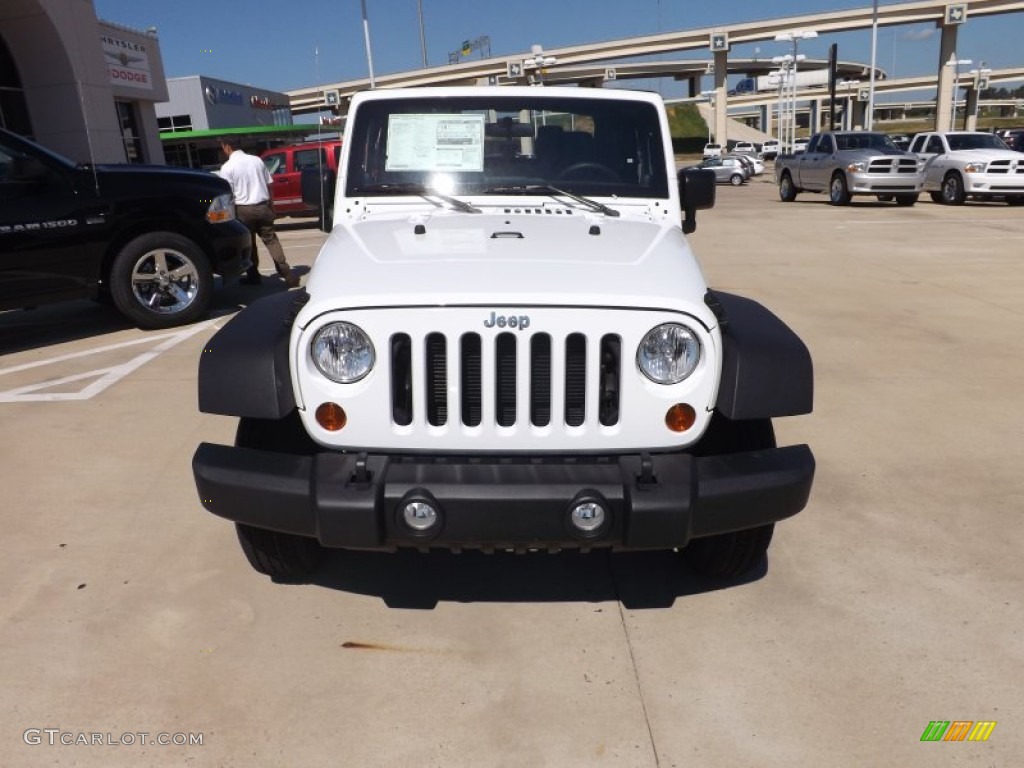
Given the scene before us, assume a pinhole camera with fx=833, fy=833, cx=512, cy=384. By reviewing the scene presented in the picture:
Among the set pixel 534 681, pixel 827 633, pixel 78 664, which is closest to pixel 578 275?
pixel 534 681

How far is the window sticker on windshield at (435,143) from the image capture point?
12.3ft

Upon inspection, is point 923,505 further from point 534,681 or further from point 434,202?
point 434,202

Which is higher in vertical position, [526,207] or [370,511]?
[526,207]

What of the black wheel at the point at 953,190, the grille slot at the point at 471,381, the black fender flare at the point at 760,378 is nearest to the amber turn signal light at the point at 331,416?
the grille slot at the point at 471,381

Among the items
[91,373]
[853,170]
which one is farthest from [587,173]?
[853,170]

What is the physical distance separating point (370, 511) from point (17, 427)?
363cm

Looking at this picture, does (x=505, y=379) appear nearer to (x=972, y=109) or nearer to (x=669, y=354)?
(x=669, y=354)

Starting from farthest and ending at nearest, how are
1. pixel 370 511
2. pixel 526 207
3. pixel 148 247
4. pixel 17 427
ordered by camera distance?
pixel 148 247 < pixel 17 427 < pixel 526 207 < pixel 370 511

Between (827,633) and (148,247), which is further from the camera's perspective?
(148,247)

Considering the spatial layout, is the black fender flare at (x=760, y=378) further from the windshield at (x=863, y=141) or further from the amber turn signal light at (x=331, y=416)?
the windshield at (x=863, y=141)

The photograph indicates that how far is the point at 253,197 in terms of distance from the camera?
30.3 feet

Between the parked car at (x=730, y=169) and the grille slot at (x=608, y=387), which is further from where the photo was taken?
the parked car at (x=730, y=169)

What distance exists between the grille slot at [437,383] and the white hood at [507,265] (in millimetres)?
147

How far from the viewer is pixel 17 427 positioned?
4953mm
